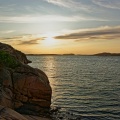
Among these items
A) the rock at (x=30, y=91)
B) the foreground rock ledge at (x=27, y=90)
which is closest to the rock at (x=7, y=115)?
the foreground rock ledge at (x=27, y=90)

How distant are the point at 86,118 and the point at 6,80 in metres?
10.0

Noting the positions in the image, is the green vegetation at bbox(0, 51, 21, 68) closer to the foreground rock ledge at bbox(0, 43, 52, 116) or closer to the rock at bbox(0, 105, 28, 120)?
the foreground rock ledge at bbox(0, 43, 52, 116)

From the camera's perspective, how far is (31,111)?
27.0 meters

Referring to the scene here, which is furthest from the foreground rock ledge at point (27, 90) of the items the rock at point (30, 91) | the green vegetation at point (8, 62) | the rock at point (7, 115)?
the rock at point (7, 115)

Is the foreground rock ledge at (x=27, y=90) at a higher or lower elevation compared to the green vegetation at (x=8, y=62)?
lower

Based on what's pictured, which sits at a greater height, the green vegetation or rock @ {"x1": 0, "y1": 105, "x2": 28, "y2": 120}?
the green vegetation

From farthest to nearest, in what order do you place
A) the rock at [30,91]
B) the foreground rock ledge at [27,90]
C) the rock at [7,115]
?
the rock at [30,91] < the foreground rock ledge at [27,90] < the rock at [7,115]

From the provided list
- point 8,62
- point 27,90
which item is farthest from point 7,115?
point 8,62

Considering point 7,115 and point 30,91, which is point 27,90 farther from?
point 7,115

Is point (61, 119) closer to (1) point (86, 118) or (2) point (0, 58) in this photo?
(1) point (86, 118)

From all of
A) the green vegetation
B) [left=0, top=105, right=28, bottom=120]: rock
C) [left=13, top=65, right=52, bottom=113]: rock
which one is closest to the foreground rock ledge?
[left=13, top=65, right=52, bottom=113]: rock

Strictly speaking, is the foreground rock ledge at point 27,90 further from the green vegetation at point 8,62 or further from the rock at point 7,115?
the rock at point 7,115

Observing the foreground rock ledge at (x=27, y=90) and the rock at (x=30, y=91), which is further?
the rock at (x=30, y=91)

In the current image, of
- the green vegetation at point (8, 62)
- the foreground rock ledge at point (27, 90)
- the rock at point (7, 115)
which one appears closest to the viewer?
the rock at point (7, 115)
